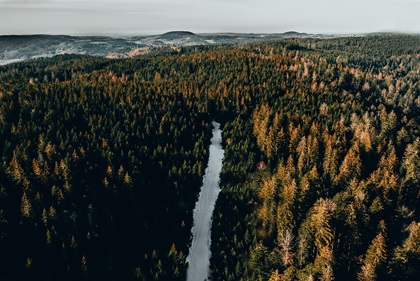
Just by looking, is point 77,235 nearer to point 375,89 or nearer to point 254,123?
point 254,123

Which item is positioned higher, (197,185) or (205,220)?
(197,185)

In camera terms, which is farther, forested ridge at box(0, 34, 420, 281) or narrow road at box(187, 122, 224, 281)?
narrow road at box(187, 122, 224, 281)

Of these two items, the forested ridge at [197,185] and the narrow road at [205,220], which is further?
the narrow road at [205,220]

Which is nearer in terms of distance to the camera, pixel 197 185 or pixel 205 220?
pixel 205 220
